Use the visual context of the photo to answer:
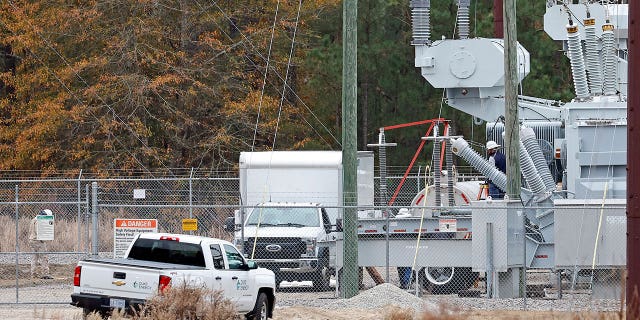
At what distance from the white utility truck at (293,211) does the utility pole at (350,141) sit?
0.63 meters

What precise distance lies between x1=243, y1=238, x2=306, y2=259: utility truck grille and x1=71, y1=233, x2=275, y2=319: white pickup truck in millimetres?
5553

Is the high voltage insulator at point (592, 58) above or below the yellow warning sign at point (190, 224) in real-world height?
above

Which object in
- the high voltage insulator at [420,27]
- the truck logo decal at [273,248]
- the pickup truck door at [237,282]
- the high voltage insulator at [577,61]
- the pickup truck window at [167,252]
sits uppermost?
the high voltage insulator at [420,27]

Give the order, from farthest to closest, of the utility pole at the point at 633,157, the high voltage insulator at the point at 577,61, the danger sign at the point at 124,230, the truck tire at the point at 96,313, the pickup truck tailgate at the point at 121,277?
1. the high voltage insulator at the point at 577,61
2. the danger sign at the point at 124,230
3. the truck tire at the point at 96,313
4. the pickup truck tailgate at the point at 121,277
5. the utility pole at the point at 633,157

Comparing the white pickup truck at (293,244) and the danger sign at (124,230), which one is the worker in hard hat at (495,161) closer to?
the white pickup truck at (293,244)

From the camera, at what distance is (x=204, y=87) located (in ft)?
142

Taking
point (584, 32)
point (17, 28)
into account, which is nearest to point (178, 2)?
point (17, 28)

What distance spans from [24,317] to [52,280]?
28.0ft

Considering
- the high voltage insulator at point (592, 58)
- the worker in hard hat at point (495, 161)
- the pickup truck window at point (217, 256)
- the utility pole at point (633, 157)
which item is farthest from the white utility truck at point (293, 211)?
the utility pole at point (633, 157)

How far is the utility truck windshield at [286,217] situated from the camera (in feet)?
83.0

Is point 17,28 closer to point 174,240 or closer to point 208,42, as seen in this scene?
point 208,42

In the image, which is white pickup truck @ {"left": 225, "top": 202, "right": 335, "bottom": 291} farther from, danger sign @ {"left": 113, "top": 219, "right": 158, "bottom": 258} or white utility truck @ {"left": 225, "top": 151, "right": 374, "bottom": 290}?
danger sign @ {"left": 113, "top": 219, "right": 158, "bottom": 258}

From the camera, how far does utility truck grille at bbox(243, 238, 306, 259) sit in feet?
80.2

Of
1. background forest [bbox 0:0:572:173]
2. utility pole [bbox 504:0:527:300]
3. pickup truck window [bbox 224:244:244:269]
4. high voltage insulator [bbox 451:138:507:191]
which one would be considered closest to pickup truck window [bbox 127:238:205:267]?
pickup truck window [bbox 224:244:244:269]
